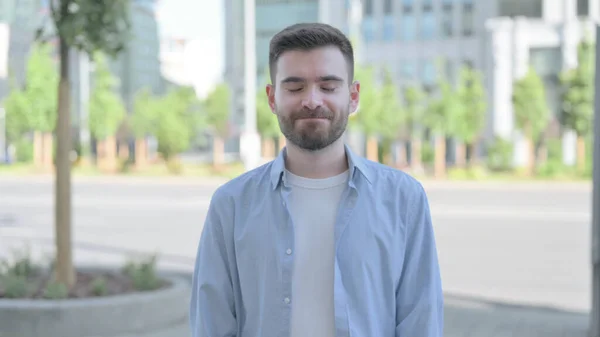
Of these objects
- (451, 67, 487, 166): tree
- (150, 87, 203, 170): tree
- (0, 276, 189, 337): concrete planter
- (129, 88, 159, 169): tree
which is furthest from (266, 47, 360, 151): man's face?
(129, 88, 159, 169): tree

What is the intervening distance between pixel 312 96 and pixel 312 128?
0.08 meters

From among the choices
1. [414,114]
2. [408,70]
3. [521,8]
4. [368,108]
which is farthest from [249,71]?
[408,70]

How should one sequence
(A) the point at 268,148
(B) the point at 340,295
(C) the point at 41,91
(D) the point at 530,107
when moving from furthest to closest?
(A) the point at 268,148
(C) the point at 41,91
(D) the point at 530,107
(B) the point at 340,295

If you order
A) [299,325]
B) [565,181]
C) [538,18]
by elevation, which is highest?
[538,18]

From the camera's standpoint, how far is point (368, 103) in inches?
1603

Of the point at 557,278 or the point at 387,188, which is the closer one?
the point at 387,188

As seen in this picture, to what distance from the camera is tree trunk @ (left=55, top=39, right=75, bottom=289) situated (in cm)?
703

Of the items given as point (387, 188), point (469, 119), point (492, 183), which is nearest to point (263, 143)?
point (469, 119)

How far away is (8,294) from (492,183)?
94.9ft

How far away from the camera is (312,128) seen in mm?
2107

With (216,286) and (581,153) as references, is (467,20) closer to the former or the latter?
(581,153)

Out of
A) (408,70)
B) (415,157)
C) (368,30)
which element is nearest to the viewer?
(415,157)

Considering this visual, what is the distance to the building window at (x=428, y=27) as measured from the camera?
60.7 metres

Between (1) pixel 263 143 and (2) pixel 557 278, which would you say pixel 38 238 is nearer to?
(2) pixel 557 278
